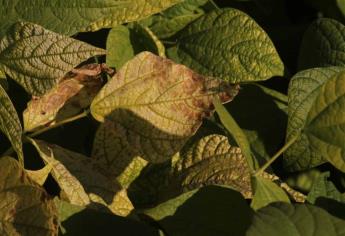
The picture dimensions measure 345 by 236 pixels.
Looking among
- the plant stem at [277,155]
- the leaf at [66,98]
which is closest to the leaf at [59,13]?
the leaf at [66,98]

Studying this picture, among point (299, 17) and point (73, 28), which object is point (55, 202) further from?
point (299, 17)

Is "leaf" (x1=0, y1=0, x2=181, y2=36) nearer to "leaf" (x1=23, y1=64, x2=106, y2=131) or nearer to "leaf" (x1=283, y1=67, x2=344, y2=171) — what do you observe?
"leaf" (x1=23, y1=64, x2=106, y2=131)

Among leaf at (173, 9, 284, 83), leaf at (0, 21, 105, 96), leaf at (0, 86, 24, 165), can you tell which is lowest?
leaf at (173, 9, 284, 83)

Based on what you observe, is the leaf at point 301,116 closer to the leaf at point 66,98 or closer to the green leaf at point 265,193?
the green leaf at point 265,193

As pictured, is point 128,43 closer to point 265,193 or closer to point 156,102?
point 156,102

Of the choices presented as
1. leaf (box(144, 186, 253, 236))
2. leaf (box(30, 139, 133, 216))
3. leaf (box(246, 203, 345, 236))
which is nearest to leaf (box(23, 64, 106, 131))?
leaf (box(30, 139, 133, 216))

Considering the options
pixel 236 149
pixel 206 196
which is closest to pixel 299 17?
pixel 236 149

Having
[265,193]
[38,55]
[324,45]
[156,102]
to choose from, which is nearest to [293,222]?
[265,193]
